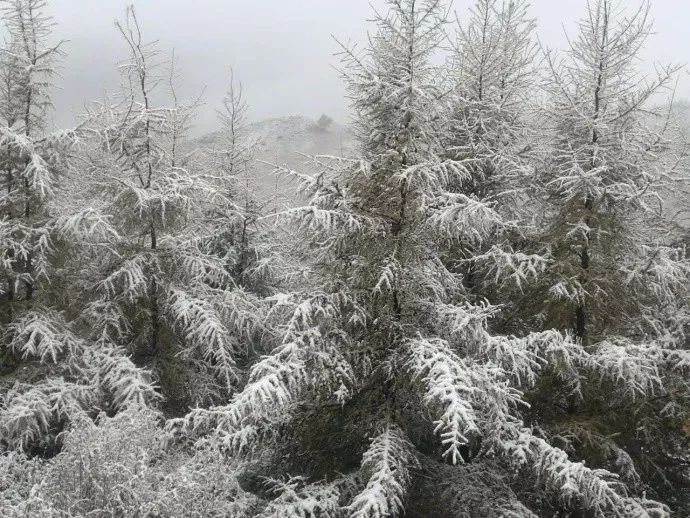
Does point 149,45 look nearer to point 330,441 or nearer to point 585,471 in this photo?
point 330,441

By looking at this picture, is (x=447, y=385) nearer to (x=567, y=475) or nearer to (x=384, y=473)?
(x=384, y=473)

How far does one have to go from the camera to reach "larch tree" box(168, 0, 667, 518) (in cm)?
688

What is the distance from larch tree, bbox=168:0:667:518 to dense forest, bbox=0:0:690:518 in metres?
0.05

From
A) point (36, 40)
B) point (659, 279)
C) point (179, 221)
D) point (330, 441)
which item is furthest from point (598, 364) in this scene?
point (36, 40)

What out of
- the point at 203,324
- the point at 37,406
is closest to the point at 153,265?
the point at 203,324

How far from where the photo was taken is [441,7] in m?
8.32

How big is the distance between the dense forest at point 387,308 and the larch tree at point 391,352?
0.15ft

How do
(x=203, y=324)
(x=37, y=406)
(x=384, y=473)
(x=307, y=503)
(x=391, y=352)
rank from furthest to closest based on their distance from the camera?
(x=203, y=324) < (x=37, y=406) < (x=391, y=352) < (x=307, y=503) < (x=384, y=473)

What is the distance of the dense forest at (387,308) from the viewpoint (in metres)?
6.84

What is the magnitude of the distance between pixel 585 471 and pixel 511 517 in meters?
1.19

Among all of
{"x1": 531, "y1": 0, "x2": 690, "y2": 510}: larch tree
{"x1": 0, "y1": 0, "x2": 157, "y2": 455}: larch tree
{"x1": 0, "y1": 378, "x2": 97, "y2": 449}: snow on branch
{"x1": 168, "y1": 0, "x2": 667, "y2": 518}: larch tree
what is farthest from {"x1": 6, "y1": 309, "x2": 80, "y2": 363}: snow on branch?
{"x1": 531, "y1": 0, "x2": 690, "y2": 510}: larch tree

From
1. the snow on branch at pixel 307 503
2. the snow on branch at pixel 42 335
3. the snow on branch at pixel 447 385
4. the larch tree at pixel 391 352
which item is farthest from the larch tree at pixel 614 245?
the snow on branch at pixel 42 335

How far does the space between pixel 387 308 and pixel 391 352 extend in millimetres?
649

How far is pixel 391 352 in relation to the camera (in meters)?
7.95
